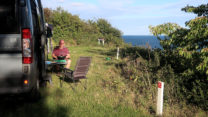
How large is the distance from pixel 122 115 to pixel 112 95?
5.08ft

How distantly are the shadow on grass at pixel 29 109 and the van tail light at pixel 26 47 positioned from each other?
0.89 m

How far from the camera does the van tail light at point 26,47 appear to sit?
4059mm

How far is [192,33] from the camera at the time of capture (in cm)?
664

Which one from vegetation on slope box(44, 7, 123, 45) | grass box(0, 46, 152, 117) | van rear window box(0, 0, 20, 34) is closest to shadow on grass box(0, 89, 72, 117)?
grass box(0, 46, 152, 117)

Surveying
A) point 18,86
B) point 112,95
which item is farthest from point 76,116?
point 112,95

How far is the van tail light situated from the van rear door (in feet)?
0.22

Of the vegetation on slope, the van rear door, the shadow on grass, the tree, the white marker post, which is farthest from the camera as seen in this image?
the vegetation on slope

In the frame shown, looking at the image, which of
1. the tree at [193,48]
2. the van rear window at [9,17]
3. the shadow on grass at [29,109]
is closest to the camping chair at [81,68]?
the shadow on grass at [29,109]

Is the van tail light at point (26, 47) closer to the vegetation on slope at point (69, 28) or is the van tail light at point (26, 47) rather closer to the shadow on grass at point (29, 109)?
the shadow on grass at point (29, 109)

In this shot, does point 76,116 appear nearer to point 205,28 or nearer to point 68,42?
point 205,28

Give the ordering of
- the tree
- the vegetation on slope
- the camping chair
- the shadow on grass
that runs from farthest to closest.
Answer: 1. the vegetation on slope
2. the camping chair
3. the tree
4. the shadow on grass

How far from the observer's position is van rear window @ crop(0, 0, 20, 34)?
13.3 feet

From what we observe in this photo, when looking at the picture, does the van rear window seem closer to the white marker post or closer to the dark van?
the dark van

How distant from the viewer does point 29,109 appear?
16.3 ft
